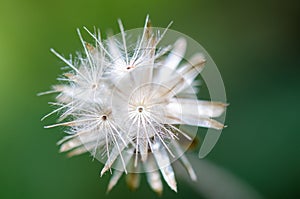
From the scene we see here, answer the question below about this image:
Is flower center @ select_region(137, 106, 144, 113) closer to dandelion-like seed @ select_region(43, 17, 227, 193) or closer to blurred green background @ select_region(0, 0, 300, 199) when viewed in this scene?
dandelion-like seed @ select_region(43, 17, 227, 193)

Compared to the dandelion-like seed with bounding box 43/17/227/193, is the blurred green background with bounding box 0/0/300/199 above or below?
above

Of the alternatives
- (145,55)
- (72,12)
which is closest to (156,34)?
(145,55)

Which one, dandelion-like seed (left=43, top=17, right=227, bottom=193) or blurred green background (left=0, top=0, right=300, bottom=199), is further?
blurred green background (left=0, top=0, right=300, bottom=199)

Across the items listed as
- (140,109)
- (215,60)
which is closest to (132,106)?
(140,109)

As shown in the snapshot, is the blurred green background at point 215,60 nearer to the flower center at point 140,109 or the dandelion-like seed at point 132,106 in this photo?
the dandelion-like seed at point 132,106

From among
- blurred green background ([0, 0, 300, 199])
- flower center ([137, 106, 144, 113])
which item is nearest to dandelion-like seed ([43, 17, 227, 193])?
flower center ([137, 106, 144, 113])

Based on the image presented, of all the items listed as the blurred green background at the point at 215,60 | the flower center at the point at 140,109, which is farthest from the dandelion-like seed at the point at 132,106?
the blurred green background at the point at 215,60
